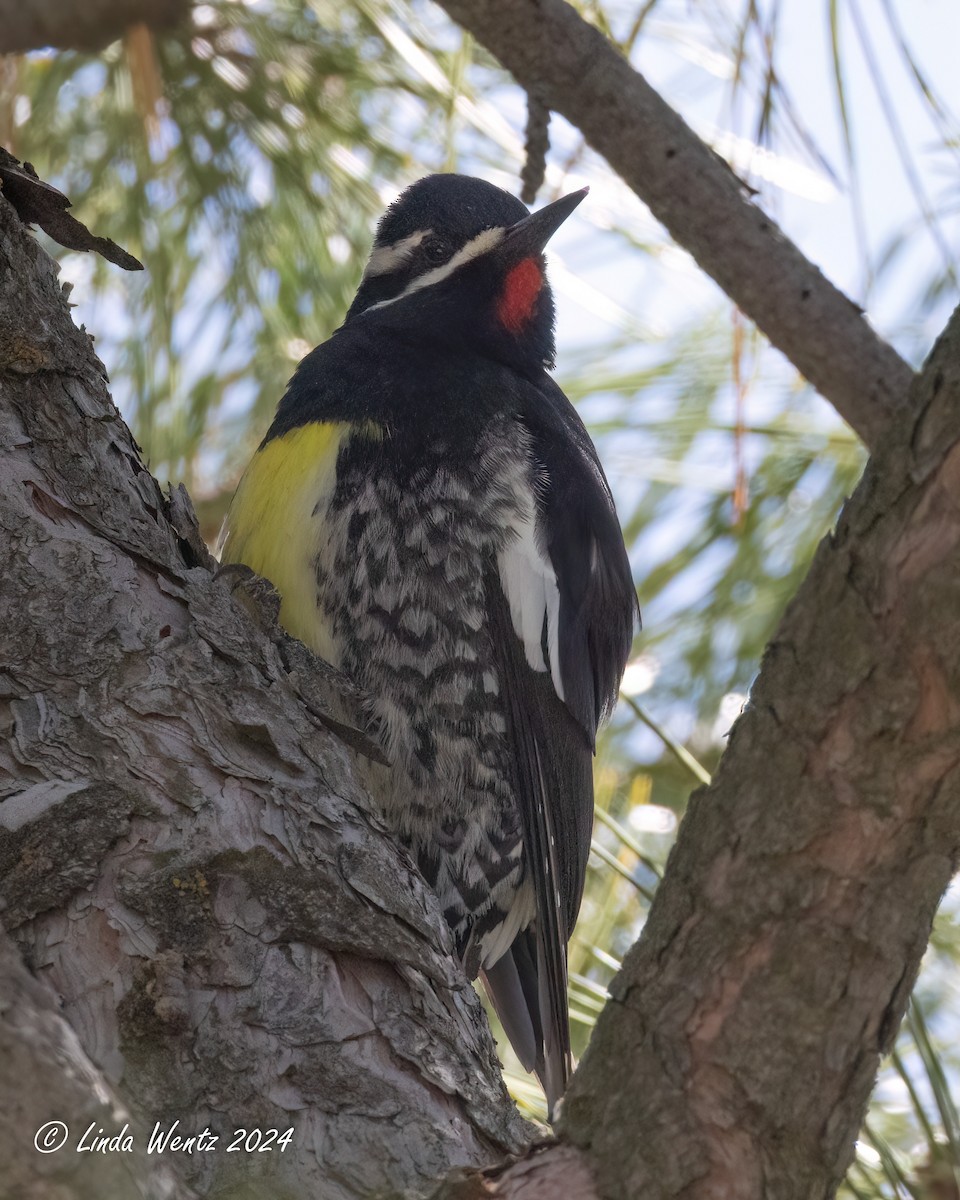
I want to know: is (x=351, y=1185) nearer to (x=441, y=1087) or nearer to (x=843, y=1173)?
(x=441, y=1087)

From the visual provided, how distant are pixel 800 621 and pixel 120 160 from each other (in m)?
3.29

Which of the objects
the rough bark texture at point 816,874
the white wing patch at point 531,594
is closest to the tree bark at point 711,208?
the white wing patch at point 531,594

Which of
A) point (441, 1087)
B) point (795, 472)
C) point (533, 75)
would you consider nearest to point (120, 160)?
point (533, 75)

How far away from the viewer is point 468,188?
325 centimetres

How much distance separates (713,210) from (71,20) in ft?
5.47

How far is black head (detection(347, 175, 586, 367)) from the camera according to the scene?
3.13m

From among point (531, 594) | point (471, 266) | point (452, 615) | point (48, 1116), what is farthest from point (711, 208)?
point (48, 1116)

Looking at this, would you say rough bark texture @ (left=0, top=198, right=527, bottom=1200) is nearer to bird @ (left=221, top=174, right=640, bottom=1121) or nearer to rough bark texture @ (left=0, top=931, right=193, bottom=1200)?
rough bark texture @ (left=0, top=931, right=193, bottom=1200)

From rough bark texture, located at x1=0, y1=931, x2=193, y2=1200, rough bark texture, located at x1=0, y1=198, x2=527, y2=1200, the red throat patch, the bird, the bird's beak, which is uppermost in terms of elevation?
the bird's beak

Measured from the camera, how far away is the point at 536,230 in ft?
10.4

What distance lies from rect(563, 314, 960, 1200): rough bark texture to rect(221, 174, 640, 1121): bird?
1153 millimetres

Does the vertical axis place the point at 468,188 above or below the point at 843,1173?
above

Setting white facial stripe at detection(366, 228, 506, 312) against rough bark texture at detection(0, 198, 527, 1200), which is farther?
white facial stripe at detection(366, 228, 506, 312)

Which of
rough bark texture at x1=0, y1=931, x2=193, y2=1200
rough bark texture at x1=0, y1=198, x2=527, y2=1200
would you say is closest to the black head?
rough bark texture at x1=0, y1=198, x2=527, y2=1200
